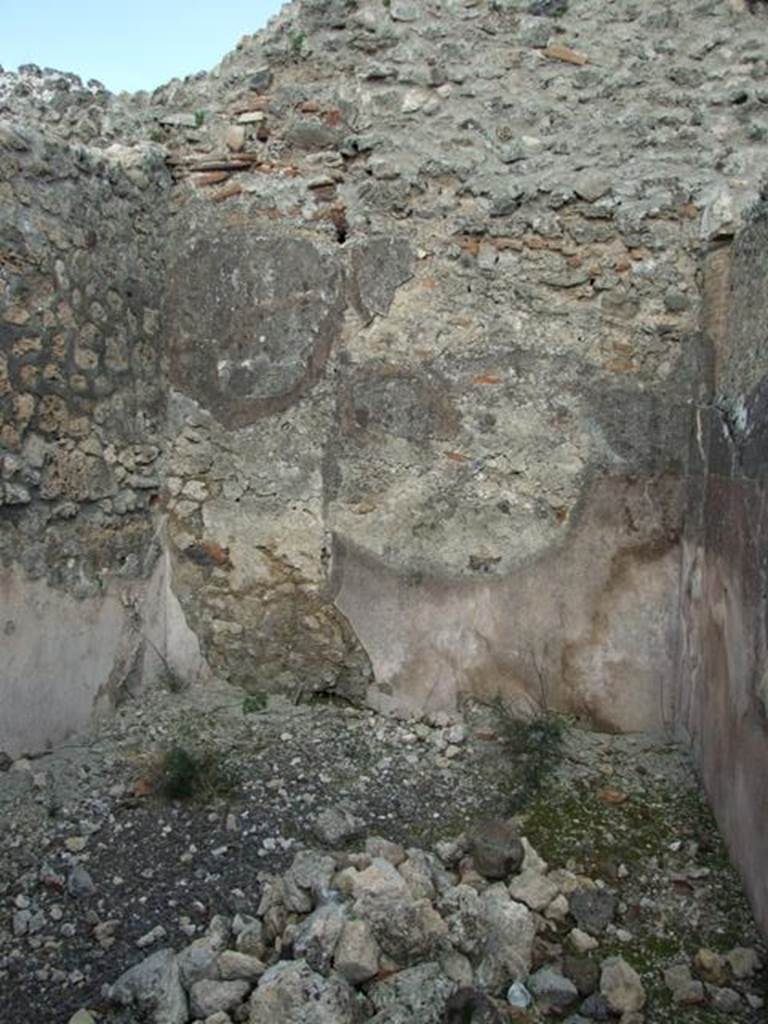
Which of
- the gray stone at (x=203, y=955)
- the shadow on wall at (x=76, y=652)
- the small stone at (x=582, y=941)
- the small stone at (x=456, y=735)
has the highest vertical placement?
the shadow on wall at (x=76, y=652)

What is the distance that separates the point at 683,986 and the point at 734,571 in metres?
1.21

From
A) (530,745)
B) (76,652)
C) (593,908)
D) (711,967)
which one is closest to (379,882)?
(593,908)

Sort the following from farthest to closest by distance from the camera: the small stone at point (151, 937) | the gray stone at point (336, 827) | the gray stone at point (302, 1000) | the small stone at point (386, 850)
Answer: the gray stone at point (336, 827)
the small stone at point (386, 850)
the small stone at point (151, 937)
the gray stone at point (302, 1000)

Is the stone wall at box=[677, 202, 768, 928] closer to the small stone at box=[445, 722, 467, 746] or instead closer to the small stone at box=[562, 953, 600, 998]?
the small stone at box=[562, 953, 600, 998]

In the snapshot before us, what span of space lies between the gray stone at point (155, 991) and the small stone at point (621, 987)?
1049 mm

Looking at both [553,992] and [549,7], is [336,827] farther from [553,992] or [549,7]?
[549,7]

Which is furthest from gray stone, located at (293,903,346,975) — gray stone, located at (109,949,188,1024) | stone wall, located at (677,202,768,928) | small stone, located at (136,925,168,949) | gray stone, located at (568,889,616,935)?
stone wall, located at (677,202,768,928)

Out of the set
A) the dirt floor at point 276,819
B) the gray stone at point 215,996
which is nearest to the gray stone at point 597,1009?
the dirt floor at point 276,819

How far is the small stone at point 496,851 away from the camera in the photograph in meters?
2.72

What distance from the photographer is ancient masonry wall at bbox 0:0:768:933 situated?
3525 millimetres

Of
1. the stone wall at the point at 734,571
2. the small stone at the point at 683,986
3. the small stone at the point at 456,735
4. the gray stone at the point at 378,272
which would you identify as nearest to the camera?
the small stone at the point at 683,986

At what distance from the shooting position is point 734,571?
283 centimetres

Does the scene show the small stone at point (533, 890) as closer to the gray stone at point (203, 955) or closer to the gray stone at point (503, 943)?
the gray stone at point (503, 943)

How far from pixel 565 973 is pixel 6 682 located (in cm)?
203
